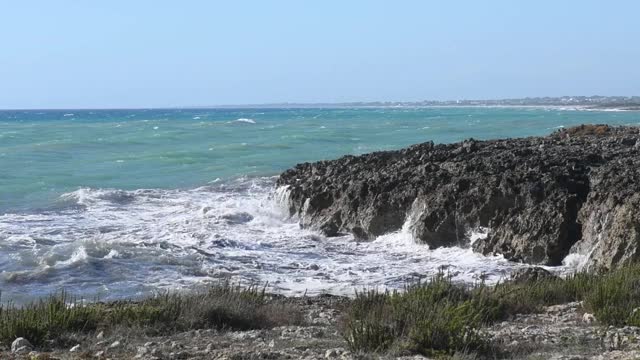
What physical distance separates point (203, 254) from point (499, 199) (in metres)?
6.97

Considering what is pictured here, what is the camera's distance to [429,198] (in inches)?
770

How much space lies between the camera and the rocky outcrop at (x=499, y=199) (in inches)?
639

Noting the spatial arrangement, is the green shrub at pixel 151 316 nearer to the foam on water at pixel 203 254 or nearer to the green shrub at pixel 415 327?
the green shrub at pixel 415 327

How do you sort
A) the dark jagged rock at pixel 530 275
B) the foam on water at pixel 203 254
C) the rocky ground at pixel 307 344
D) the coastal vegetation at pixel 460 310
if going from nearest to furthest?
the rocky ground at pixel 307 344 < the coastal vegetation at pixel 460 310 < the dark jagged rock at pixel 530 275 < the foam on water at pixel 203 254

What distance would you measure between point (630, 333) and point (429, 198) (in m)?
11.5

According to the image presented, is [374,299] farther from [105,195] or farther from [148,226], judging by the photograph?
[105,195]

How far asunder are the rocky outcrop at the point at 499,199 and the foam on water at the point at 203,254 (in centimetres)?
49

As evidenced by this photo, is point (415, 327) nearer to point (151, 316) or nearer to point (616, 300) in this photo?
point (616, 300)

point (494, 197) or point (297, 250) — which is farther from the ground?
point (494, 197)

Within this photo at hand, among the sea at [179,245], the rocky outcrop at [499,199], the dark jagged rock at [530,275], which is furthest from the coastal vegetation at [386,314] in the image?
the rocky outcrop at [499,199]

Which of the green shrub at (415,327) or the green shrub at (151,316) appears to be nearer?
the green shrub at (415,327)

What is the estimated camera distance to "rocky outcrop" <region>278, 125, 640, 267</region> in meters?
16.2

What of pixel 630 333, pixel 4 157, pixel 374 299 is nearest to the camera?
pixel 630 333

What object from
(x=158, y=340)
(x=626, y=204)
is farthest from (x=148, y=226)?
(x=158, y=340)
